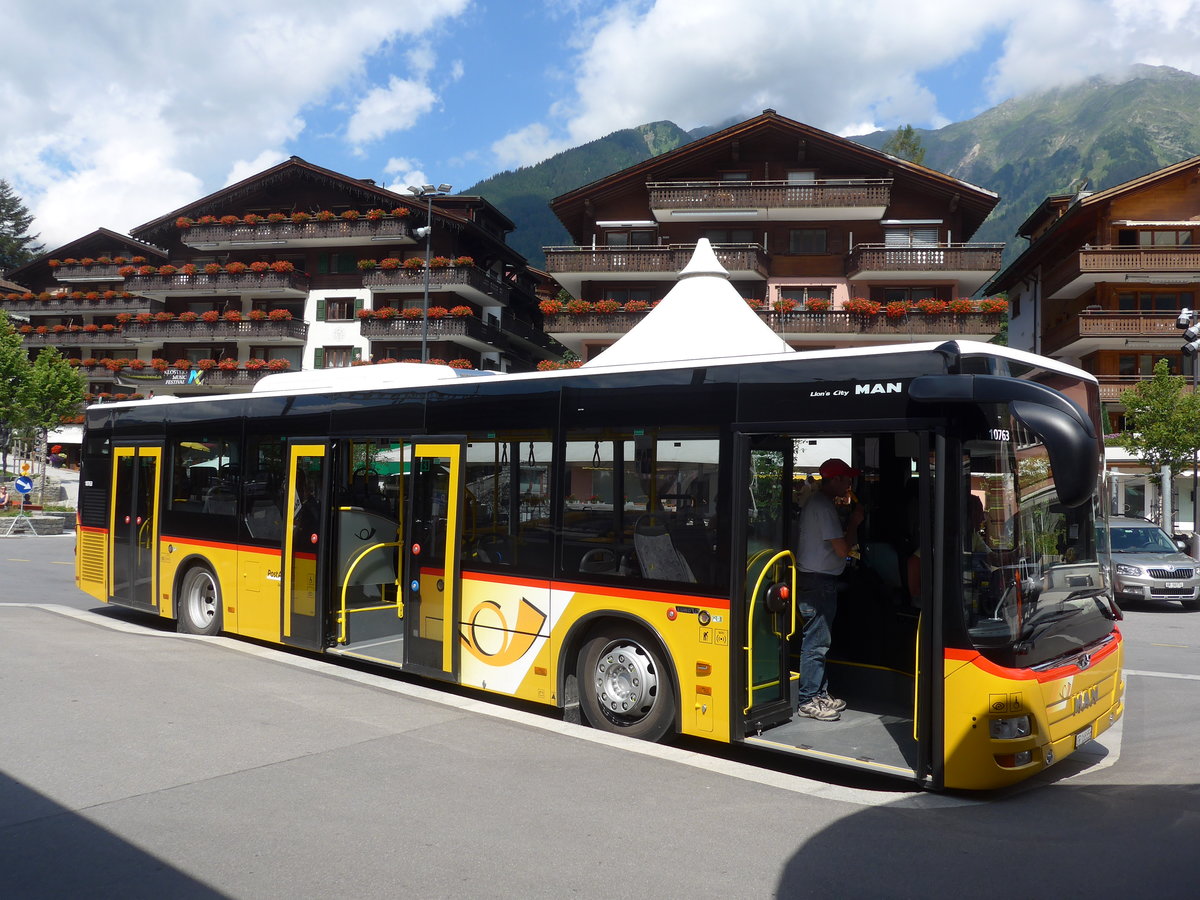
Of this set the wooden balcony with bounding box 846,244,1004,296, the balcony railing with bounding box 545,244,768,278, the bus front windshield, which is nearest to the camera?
the bus front windshield

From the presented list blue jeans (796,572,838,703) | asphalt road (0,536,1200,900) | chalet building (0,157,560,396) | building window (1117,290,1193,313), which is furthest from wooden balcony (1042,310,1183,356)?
blue jeans (796,572,838,703)

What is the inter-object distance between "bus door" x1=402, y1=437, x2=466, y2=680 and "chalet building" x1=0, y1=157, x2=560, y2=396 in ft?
121

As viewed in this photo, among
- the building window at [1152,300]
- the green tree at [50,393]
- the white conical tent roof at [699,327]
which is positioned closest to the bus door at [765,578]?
the white conical tent roof at [699,327]

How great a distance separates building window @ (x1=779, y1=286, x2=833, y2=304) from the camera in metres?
39.6

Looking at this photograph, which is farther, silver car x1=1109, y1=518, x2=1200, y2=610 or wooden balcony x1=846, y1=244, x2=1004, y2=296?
wooden balcony x1=846, y1=244, x2=1004, y2=296

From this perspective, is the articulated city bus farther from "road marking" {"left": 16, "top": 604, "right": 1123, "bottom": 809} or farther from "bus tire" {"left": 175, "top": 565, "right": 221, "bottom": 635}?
"bus tire" {"left": 175, "top": 565, "right": 221, "bottom": 635}

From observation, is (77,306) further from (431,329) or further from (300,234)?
(431,329)

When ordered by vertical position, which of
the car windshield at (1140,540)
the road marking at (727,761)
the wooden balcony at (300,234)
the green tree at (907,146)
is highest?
the green tree at (907,146)

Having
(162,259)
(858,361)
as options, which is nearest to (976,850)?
(858,361)

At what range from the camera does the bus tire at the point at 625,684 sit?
22.8 feet

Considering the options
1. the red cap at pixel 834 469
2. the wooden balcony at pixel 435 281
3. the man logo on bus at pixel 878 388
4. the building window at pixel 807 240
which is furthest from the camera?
the wooden balcony at pixel 435 281

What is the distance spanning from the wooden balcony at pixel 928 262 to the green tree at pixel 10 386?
38827 millimetres

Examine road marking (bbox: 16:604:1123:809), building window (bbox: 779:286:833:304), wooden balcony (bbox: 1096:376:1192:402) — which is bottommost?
road marking (bbox: 16:604:1123:809)

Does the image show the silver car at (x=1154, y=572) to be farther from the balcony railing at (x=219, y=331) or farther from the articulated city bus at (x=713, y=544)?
the balcony railing at (x=219, y=331)
